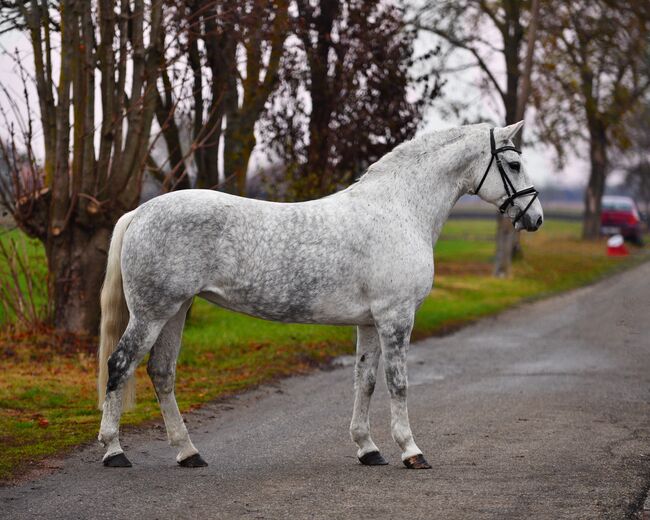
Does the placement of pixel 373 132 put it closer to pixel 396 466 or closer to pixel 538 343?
pixel 538 343

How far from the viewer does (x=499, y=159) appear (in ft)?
24.4

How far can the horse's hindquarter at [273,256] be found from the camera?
670 cm

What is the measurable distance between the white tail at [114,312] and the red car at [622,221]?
143ft

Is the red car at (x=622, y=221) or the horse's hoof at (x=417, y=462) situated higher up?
the horse's hoof at (x=417, y=462)

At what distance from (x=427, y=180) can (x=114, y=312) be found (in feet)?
8.07

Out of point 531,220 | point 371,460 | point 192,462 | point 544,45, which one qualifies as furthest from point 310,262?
point 544,45

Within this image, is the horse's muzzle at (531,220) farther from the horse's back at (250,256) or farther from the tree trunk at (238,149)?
the tree trunk at (238,149)

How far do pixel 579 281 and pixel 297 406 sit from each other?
1924 centimetres

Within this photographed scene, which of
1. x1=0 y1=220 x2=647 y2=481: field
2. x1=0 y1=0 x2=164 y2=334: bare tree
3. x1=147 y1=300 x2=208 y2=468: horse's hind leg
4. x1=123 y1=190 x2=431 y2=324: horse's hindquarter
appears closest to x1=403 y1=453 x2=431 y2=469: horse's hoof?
x1=123 y1=190 x2=431 y2=324: horse's hindquarter

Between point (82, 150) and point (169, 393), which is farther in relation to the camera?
point (82, 150)

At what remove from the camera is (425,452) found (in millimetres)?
7598

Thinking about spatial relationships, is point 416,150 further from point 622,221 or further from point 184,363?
point 622,221

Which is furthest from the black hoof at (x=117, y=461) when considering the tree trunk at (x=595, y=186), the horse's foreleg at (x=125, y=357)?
the tree trunk at (x=595, y=186)

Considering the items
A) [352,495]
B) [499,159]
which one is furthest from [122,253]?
[499,159]
